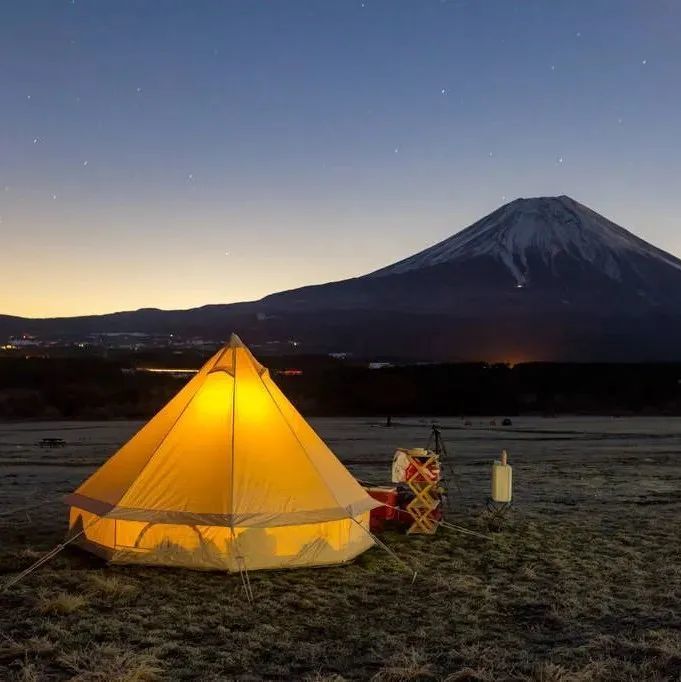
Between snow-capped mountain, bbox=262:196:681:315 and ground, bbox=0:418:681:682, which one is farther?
snow-capped mountain, bbox=262:196:681:315

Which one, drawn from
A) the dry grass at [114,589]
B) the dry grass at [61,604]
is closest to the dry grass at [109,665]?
the dry grass at [61,604]

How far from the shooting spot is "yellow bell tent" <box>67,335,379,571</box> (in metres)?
9.39

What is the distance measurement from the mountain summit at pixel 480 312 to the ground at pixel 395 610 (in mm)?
121976

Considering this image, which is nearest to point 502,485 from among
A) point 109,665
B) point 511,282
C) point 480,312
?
point 109,665

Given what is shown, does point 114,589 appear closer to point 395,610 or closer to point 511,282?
point 395,610

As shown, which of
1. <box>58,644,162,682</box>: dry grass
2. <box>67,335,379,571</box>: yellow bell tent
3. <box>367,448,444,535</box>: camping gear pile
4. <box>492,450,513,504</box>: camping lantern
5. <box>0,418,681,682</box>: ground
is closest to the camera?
<box>58,644,162,682</box>: dry grass

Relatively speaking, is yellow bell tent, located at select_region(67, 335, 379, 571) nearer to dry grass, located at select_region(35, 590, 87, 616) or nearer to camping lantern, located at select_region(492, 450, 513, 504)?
dry grass, located at select_region(35, 590, 87, 616)

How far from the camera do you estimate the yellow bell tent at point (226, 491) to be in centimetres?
939

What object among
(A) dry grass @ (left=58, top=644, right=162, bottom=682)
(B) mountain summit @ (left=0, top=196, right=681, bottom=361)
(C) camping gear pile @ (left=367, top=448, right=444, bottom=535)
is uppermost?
(B) mountain summit @ (left=0, top=196, right=681, bottom=361)

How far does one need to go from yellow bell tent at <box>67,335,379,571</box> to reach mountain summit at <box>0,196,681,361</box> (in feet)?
402

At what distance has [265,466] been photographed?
9859mm

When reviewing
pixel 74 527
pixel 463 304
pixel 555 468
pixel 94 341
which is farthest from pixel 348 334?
pixel 74 527

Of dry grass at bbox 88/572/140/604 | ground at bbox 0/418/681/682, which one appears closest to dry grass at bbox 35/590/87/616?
ground at bbox 0/418/681/682

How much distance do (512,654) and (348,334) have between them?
15120 cm
